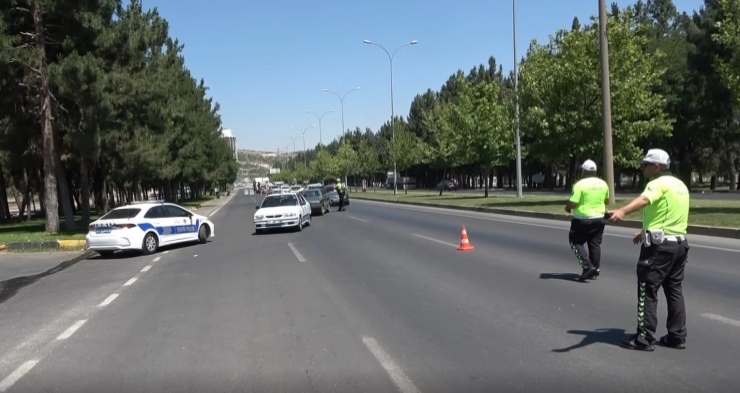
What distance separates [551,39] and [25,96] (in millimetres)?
23335

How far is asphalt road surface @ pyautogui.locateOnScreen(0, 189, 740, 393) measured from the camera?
6391 mm

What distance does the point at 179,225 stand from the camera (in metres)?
22.0

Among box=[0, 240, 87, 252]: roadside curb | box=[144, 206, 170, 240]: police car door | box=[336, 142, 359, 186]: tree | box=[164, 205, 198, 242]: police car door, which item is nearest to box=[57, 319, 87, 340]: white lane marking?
box=[144, 206, 170, 240]: police car door

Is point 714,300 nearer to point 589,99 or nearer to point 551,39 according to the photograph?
point 589,99

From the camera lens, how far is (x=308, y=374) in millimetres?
6629

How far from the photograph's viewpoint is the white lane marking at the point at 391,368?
607cm

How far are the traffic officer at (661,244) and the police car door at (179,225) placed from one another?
1690cm

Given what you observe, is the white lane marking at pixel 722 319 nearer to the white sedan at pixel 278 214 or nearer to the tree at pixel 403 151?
the white sedan at pixel 278 214

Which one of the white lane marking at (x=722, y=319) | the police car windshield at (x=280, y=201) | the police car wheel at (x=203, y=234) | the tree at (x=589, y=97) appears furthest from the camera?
the tree at (x=589, y=97)

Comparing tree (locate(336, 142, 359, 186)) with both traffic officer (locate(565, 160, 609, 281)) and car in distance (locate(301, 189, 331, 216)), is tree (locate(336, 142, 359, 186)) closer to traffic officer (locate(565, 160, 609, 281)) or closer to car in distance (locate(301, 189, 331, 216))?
car in distance (locate(301, 189, 331, 216))

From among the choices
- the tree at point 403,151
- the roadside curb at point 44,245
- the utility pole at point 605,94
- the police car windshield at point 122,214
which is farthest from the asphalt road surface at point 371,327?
the tree at point 403,151

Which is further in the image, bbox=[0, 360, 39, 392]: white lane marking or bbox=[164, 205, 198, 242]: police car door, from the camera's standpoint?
bbox=[164, 205, 198, 242]: police car door

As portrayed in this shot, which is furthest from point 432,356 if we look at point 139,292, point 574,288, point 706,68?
point 706,68

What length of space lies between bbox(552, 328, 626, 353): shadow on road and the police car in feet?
48.6
